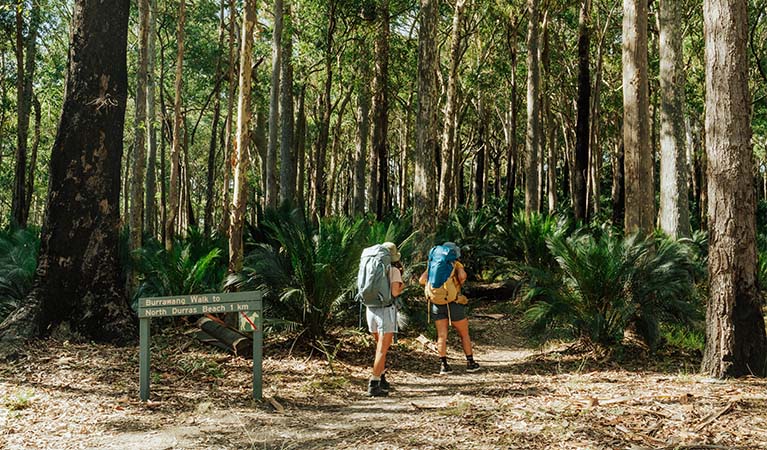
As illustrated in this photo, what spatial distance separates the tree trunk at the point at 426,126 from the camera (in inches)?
475

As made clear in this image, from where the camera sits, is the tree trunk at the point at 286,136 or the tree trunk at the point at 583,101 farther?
the tree trunk at the point at 286,136

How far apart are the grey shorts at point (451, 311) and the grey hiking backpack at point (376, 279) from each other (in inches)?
54.9

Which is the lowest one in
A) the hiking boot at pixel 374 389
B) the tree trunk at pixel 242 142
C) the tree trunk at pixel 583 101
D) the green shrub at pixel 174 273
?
the hiking boot at pixel 374 389

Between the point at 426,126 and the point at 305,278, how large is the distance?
4.95 metres

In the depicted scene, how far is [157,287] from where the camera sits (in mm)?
10125

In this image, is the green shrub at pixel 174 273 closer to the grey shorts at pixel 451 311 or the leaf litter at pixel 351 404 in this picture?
the leaf litter at pixel 351 404

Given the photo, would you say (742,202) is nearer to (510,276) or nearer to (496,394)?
(496,394)

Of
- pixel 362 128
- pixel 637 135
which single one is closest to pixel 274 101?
pixel 362 128

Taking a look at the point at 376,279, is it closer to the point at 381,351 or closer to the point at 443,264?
the point at 381,351

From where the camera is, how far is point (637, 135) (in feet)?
33.0

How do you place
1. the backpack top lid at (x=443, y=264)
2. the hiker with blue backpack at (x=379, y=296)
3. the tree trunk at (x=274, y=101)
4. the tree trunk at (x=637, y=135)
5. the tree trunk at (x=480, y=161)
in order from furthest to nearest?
the tree trunk at (x=480, y=161) → the tree trunk at (x=274, y=101) → the tree trunk at (x=637, y=135) → the backpack top lid at (x=443, y=264) → the hiker with blue backpack at (x=379, y=296)

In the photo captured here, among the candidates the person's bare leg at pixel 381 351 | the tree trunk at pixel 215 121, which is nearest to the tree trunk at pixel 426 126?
the person's bare leg at pixel 381 351

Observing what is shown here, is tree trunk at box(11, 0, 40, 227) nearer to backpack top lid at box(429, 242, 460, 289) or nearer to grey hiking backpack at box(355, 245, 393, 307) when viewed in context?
backpack top lid at box(429, 242, 460, 289)

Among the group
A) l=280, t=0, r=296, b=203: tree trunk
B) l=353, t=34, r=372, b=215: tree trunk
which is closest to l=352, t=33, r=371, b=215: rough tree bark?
l=353, t=34, r=372, b=215: tree trunk
